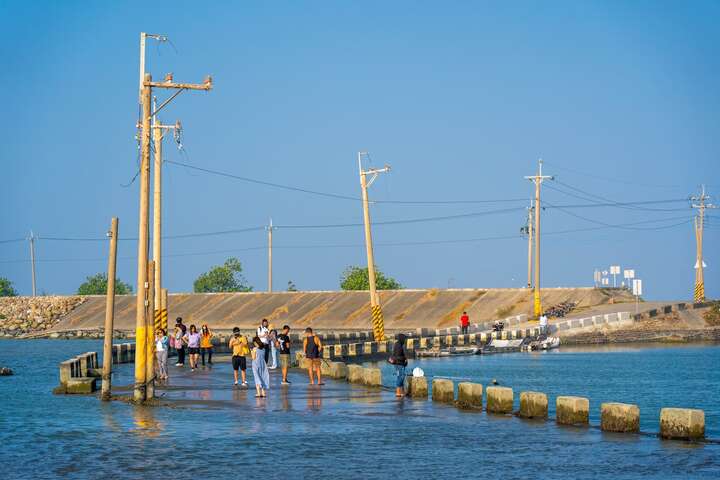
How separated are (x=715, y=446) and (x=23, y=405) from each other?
2097 cm

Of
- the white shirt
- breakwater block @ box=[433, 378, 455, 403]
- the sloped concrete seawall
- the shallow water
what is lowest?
the shallow water

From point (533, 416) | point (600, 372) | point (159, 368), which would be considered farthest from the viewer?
point (600, 372)

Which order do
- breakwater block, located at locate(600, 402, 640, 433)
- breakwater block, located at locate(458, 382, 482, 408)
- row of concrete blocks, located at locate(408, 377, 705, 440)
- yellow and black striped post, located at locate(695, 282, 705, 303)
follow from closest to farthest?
row of concrete blocks, located at locate(408, 377, 705, 440)
breakwater block, located at locate(600, 402, 640, 433)
breakwater block, located at locate(458, 382, 482, 408)
yellow and black striped post, located at locate(695, 282, 705, 303)

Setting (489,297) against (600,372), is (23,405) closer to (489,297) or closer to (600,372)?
(600,372)

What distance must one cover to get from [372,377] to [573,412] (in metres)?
12.7

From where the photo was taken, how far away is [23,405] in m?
36.8

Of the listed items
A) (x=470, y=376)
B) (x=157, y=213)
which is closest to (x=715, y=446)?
(x=470, y=376)

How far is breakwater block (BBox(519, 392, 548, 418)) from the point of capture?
3095 cm

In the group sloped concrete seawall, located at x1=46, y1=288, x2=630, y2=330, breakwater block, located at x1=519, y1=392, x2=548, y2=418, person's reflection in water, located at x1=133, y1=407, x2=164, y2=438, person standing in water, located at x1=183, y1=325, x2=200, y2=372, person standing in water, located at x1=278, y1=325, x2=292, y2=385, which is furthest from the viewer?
sloped concrete seawall, located at x1=46, y1=288, x2=630, y2=330

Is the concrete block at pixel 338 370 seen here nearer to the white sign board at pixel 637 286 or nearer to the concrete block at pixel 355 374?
the concrete block at pixel 355 374

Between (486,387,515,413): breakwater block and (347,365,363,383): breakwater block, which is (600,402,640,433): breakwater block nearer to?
(486,387,515,413): breakwater block

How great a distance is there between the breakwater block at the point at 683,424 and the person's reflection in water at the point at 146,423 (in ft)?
37.4

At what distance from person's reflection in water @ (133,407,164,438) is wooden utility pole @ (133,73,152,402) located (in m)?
1.30

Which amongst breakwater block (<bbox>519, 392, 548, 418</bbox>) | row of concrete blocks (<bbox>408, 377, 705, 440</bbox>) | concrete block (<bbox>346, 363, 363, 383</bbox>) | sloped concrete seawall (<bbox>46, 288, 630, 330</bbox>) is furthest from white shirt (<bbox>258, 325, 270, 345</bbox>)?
sloped concrete seawall (<bbox>46, 288, 630, 330</bbox>)
